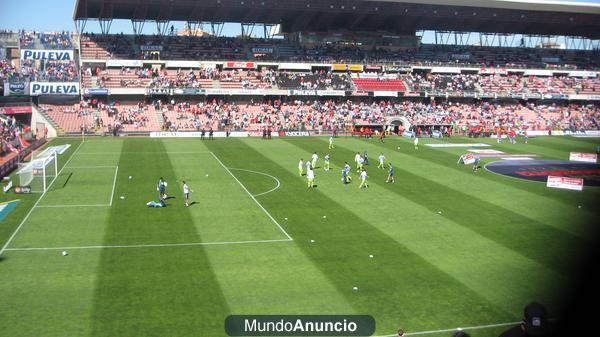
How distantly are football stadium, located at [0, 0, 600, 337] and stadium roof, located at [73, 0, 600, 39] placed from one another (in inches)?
15.8

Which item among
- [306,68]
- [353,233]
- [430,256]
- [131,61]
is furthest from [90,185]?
[306,68]

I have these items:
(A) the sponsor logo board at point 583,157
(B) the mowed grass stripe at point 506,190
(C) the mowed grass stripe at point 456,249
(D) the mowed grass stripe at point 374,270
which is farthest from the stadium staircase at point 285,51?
(D) the mowed grass stripe at point 374,270

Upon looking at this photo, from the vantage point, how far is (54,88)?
209ft

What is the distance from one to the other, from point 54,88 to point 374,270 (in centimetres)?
5453

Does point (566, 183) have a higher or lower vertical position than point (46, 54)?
lower

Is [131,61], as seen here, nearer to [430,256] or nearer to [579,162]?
[579,162]

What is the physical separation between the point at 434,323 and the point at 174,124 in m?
52.1

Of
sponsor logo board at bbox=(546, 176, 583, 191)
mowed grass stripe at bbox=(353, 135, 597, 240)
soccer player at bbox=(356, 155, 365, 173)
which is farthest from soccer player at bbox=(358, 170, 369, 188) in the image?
sponsor logo board at bbox=(546, 176, 583, 191)

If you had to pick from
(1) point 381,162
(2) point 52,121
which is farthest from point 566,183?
(2) point 52,121

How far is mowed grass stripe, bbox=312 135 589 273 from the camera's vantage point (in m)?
22.3

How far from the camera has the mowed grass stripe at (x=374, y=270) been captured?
16.7m

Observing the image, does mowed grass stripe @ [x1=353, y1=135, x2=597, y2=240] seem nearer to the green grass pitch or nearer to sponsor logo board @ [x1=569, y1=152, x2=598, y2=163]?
the green grass pitch

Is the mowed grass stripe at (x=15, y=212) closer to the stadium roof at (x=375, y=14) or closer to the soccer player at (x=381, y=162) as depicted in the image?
the soccer player at (x=381, y=162)

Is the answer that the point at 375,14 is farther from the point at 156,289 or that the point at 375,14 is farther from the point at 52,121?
the point at 156,289
